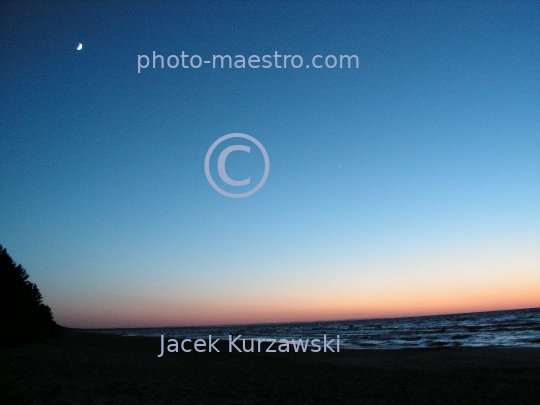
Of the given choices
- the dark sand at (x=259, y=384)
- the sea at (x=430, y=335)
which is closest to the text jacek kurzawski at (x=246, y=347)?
the sea at (x=430, y=335)

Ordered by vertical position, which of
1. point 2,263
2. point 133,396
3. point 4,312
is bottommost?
point 133,396

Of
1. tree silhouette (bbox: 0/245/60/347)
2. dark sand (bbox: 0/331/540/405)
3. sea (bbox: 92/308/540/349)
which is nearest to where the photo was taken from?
dark sand (bbox: 0/331/540/405)

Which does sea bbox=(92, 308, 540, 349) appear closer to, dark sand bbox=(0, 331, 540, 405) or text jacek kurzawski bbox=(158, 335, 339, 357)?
text jacek kurzawski bbox=(158, 335, 339, 357)

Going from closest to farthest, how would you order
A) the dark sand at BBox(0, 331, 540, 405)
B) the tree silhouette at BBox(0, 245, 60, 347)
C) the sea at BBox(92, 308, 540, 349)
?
the dark sand at BBox(0, 331, 540, 405) < the tree silhouette at BBox(0, 245, 60, 347) < the sea at BBox(92, 308, 540, 349)

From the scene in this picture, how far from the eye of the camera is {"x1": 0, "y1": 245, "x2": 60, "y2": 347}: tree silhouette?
1585 cm

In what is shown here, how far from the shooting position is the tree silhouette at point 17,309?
15852mm

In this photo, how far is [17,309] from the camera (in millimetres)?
17922

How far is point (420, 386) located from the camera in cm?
1187

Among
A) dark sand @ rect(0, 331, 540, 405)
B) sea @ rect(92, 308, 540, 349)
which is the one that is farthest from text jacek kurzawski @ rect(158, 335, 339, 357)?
dark sand @ rect(0, 331, 540, 405)

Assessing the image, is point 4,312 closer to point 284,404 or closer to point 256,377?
point 256,377

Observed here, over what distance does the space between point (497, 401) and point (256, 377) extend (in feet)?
24.3

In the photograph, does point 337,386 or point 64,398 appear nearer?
point 64,398

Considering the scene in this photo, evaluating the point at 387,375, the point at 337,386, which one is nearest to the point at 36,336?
the point at 337,386

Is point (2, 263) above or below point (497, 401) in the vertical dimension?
above
